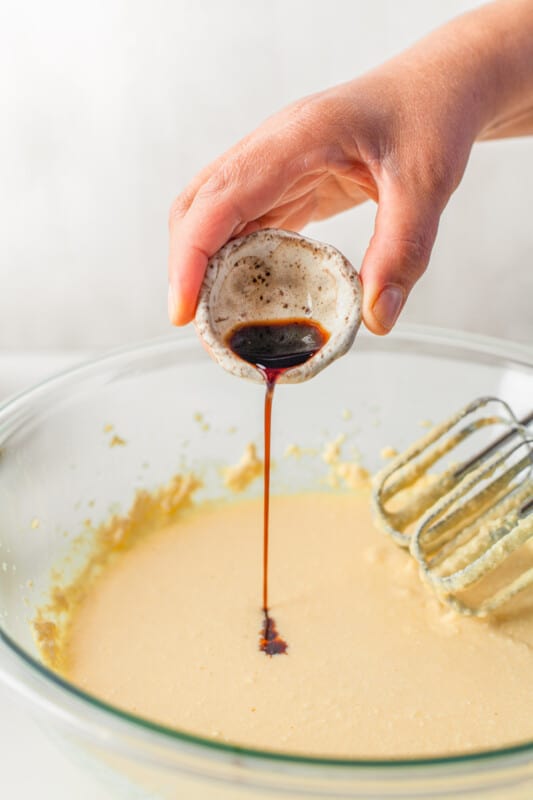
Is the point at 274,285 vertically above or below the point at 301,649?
above

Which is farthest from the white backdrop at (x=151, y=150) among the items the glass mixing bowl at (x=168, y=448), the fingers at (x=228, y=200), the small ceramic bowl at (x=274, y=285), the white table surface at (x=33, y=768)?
the white table surface at (x=33, y=768)

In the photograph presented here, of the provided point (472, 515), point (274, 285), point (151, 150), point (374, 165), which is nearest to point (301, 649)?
point (472, 515)

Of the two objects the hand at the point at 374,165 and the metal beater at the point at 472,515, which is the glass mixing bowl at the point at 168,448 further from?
the hand at the point at 374,165

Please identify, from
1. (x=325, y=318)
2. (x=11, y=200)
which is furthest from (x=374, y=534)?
(x=11, y=200)

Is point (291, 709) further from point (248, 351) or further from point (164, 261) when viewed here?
point (164, 261)

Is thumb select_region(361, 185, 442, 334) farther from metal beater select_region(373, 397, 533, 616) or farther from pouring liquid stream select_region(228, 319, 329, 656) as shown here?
metal beater select_region(373, 397, 533, 616)

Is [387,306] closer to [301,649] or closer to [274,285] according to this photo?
[274,285]
